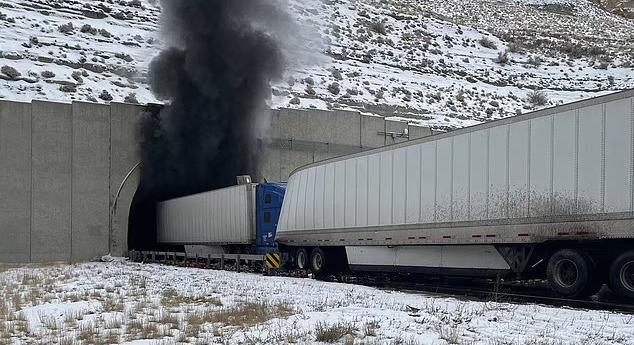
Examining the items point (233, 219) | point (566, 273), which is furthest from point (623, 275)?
point (233, 219)

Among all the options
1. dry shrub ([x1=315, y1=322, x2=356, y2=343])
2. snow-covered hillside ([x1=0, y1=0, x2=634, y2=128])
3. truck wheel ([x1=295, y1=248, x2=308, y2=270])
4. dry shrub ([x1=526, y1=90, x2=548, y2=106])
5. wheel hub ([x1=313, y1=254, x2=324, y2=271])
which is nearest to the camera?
dry shrub ([x1=315, y1=322, x2=356, y2=343])

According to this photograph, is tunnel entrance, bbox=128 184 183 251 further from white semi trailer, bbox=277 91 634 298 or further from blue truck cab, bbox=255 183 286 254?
white semi trailer, bbox=277 91 634 298

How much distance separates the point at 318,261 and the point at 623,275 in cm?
1012

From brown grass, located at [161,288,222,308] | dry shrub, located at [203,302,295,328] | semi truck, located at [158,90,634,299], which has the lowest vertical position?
brown grass, located at [161,288,222,308]

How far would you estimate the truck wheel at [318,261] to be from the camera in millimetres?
20516

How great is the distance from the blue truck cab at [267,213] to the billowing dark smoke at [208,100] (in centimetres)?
1058

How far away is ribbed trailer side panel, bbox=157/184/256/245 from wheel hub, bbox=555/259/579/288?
13.7 metres

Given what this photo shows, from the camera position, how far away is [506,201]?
46.3 ft

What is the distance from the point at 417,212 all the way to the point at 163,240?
21154mm

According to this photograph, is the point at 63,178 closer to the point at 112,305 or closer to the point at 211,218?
the point at 211,218

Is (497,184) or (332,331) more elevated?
(497,184)

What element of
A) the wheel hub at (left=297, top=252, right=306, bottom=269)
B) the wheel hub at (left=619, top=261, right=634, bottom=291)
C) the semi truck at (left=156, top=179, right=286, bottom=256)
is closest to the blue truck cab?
the semi truck at (left=156, top=179, right=286, bottom=256)

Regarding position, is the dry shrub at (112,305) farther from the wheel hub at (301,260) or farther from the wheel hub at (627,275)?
the wheel hub at (301,260)

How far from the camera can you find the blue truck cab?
24.8m
